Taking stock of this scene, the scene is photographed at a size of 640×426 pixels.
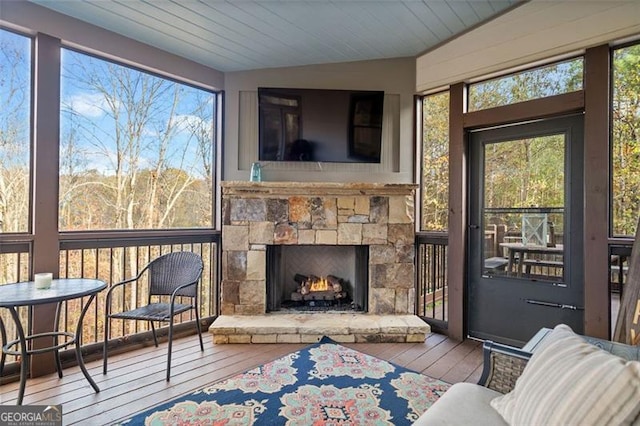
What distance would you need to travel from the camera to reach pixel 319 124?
354 centimetres

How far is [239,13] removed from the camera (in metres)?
2.69

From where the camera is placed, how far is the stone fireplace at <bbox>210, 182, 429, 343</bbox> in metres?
3.40

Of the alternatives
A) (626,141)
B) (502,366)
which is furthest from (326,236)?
(626,141)

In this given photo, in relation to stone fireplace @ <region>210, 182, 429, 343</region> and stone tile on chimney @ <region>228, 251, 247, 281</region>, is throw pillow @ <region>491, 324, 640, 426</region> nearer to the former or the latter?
stone fireplace @ <region>210, 182, 429, 343</region>

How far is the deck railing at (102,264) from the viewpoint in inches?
97.7

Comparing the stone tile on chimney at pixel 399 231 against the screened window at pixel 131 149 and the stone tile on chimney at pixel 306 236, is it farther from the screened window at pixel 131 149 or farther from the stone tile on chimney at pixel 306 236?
the screened window at pixel 131 149

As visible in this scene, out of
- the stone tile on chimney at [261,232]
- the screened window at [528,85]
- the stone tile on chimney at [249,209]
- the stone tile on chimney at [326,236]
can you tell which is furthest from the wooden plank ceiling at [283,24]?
the stone tile on chimney at [326,236]

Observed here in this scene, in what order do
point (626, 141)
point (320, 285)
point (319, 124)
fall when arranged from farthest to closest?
point (320, 285) → point (319, 124) → point (626, 141)

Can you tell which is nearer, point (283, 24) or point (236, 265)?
point (283, 24)

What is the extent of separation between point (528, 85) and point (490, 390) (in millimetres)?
2635

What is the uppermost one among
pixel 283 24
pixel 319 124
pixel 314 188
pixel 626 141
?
pixel 283 24

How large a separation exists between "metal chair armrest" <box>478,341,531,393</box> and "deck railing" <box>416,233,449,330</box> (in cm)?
202

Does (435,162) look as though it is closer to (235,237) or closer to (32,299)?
(235,237)

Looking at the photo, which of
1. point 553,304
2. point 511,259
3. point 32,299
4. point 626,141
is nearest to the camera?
point 32,299
